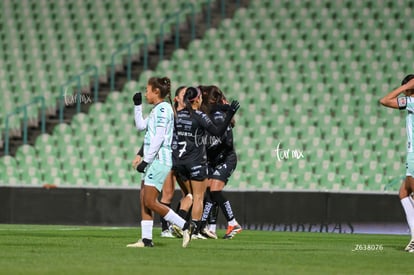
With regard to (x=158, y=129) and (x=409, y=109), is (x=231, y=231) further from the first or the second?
(x=409, y=109)

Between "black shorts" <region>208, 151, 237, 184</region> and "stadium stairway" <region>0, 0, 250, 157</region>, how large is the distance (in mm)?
9242

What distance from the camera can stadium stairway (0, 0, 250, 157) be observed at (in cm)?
2462

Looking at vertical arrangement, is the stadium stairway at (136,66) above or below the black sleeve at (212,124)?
above

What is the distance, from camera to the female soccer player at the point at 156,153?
12023 millimetres

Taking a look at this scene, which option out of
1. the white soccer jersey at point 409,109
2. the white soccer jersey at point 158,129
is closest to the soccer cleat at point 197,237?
the white soccer jersey at point 158,129

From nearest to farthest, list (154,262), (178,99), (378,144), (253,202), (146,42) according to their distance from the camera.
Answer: (154,262), (178,99), (253,202), (378,144), (146,42)

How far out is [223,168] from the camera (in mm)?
15477

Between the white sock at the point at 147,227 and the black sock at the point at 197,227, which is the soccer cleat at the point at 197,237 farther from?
the white sock at the point at 147,227

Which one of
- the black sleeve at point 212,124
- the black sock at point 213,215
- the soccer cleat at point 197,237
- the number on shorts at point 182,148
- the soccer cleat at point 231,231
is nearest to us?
the black sleeve at point 212,124

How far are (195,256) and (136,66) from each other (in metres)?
14.9

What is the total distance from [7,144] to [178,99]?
1034 cm

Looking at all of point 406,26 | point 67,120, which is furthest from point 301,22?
point 67,120

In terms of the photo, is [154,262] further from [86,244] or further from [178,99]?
[178,99]

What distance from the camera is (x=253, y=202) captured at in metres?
19.9
